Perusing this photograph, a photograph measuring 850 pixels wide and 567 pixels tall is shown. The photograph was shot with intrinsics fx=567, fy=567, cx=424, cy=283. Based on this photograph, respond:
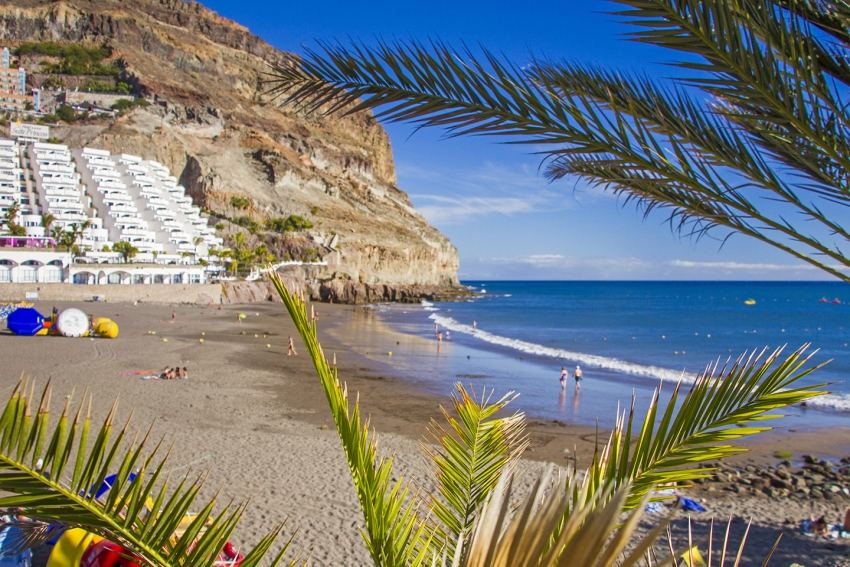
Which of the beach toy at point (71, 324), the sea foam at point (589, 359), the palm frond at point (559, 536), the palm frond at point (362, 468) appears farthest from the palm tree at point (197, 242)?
the palm frond at point (559, 536)

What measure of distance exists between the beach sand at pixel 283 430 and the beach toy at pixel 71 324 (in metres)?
1.04

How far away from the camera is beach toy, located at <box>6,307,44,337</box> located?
20.7 meters

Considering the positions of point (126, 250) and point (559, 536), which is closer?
point (559, 536)

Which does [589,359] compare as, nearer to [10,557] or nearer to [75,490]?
[10,557]

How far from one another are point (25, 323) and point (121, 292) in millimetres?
19207

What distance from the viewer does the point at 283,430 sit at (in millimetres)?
11109

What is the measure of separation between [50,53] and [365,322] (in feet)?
340

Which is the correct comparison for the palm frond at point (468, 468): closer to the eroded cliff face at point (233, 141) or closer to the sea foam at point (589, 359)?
the sea foam at point (589, 359)

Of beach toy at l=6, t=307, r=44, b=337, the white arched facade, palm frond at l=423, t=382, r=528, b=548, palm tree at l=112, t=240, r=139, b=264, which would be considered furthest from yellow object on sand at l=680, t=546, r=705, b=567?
palm tree at l=112, t=240, r=139, b=264

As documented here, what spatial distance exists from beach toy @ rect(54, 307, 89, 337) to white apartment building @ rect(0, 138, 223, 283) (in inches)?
1056

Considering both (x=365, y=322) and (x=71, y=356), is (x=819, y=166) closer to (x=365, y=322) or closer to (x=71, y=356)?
(x=71, y=356)

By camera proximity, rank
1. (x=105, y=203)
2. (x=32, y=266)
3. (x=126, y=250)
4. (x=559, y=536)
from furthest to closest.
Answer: (x=105, y=203) → (x=126, y=250) → (x=32, y=266) → (x=559, y=536)

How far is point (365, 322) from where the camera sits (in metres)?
39.2

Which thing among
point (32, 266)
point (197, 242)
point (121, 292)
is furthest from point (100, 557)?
point (197, 242)
